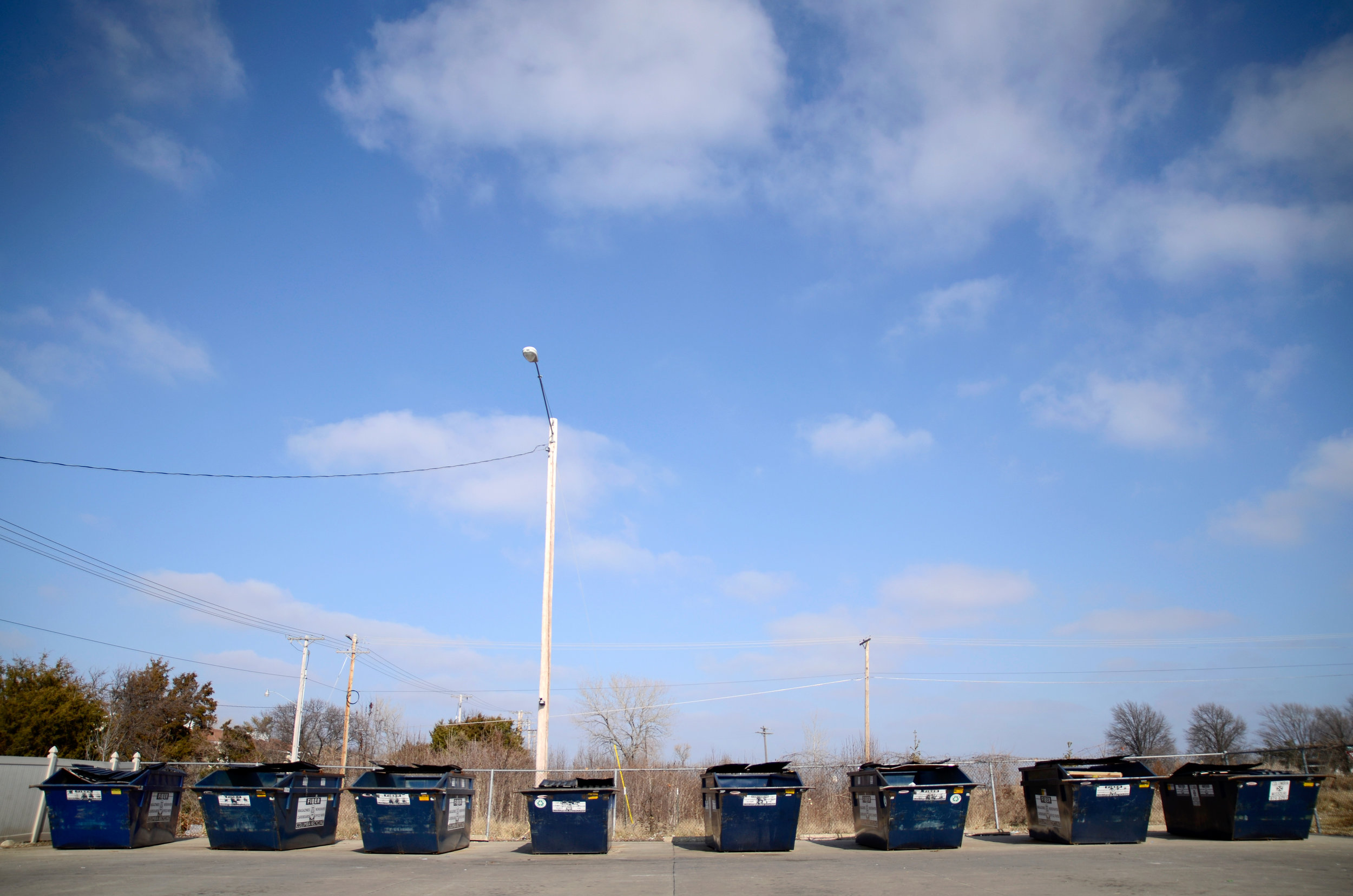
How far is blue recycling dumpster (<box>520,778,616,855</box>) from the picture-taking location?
13.5m

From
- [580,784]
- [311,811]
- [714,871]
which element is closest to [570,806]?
[580,784]

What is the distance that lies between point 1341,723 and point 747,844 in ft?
292

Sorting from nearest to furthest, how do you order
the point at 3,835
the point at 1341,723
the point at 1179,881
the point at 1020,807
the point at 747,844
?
the point at 1179,881 → the point at 747,844 → the point at 3,835 → the point at 1020,807 → the point at 1341,723

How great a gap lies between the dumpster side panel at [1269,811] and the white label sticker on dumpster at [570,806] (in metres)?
11.2

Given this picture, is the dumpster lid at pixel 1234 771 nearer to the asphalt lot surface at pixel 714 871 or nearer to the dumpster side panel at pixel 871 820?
the asphalt lot surface at pixel 714 871

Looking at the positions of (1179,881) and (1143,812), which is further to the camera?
(1143,812)

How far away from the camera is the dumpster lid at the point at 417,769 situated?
13.9 metres

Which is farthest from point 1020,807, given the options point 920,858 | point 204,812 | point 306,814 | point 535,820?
point 204,812

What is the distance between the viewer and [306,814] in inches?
591

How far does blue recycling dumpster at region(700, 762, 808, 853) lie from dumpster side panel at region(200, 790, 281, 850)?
26.3 feet

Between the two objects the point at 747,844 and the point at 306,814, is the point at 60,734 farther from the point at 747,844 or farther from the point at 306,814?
the point at 747,844

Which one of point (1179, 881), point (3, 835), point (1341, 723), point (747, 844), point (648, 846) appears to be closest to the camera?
point (1179, 881)

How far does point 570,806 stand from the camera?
13.5m

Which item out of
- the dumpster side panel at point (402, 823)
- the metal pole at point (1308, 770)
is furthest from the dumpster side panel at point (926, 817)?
the dumpster side panel at point (402, 823)
